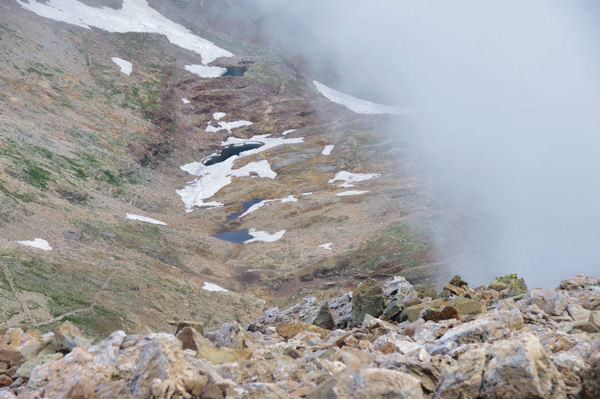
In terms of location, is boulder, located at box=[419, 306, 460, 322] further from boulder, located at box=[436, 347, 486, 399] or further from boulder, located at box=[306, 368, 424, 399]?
boulder, located at box=[306, 368, 424, 399]

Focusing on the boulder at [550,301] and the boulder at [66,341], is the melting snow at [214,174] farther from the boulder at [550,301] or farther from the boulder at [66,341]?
the boulder at [550,301]

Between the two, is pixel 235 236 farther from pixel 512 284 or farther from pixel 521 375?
pixel 521 375

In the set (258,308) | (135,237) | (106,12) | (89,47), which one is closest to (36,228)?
(135,237)

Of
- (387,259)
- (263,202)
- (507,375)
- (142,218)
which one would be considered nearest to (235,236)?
(263,202)

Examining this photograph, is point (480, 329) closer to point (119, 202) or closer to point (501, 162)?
point (119, 202)

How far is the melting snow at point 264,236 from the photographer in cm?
6353

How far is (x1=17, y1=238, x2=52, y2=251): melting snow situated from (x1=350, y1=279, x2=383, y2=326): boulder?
25715 mm

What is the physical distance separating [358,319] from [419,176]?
7425 cm

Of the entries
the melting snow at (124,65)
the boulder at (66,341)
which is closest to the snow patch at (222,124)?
the melting snow at (124,65)

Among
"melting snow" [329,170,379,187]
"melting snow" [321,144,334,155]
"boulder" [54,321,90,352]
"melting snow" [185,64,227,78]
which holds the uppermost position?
"boulder" [54,321,90,352]

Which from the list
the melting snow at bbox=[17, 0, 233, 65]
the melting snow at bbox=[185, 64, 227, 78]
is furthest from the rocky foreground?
the melting snow at bbox=[185, 64, 227, 78]

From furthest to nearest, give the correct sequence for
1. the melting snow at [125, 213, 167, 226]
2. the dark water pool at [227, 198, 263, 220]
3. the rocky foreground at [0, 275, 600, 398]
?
1. the dark water pool at [227, 198, 263, 220]
2. the melting snow at [125, 213, 167, 226]
3. the rocky foreground at [0, 275, 600, 398]

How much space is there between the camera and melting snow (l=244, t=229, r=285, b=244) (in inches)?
2501

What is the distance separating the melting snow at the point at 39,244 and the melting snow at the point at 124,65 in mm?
81707
